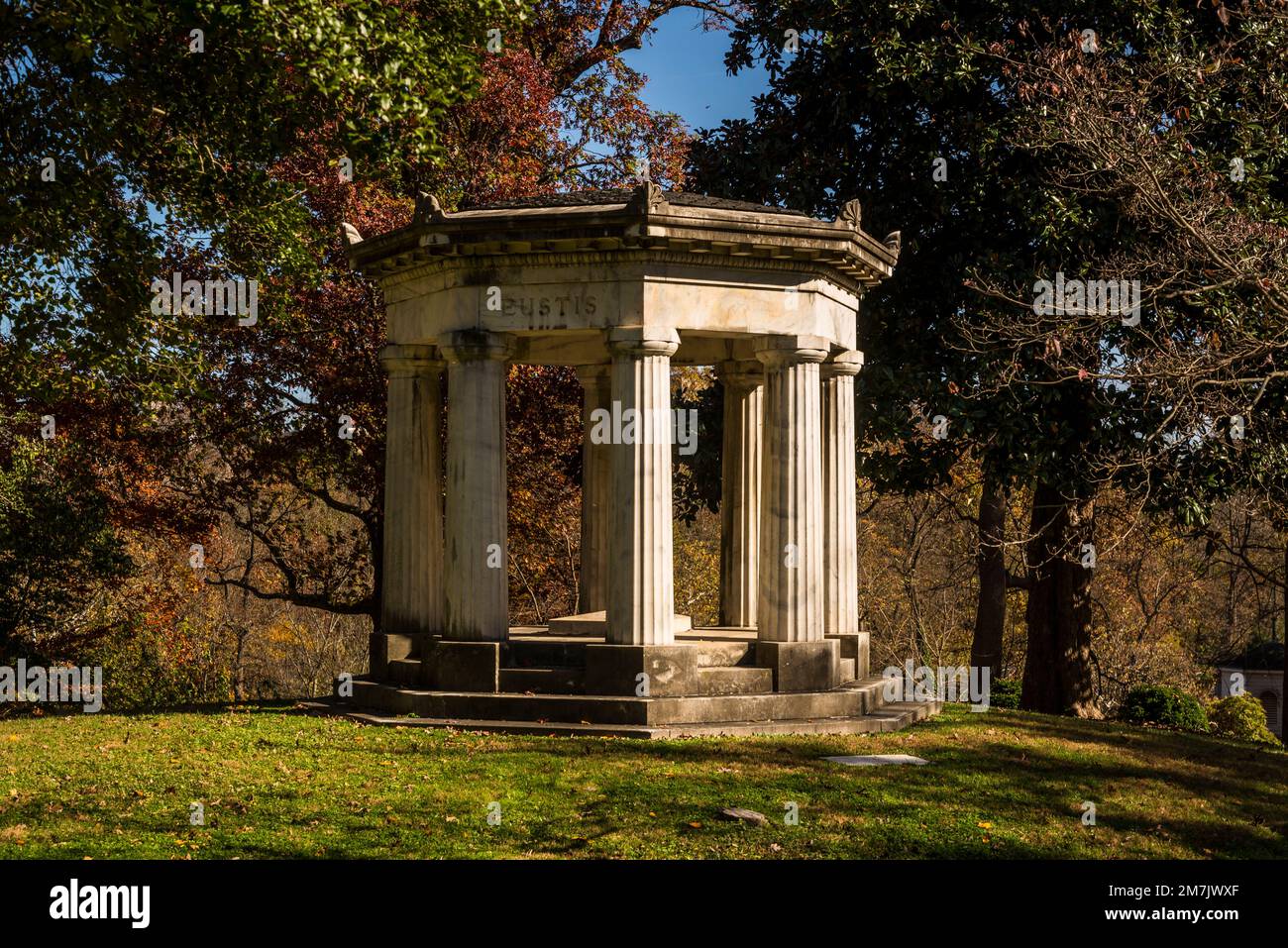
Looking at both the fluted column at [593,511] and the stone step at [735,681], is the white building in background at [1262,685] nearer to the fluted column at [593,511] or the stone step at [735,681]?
the fluted column at [593,511]

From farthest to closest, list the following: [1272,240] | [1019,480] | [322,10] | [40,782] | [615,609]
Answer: [1019,480]
[1272,240]
[615,609]
[322,10]
[40,782]

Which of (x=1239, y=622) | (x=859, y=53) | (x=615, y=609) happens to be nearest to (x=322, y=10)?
(x=615, y=609)

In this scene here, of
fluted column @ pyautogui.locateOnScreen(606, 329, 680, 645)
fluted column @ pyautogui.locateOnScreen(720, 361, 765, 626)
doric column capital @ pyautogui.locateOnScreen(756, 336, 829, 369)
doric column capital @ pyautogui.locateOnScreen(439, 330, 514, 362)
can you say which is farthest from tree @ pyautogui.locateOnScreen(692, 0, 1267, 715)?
doric column capital @ pyautogui.locateOnScreen(439, 330, 514, 362)

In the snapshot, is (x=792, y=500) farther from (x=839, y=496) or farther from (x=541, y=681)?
(x=541, y=681)

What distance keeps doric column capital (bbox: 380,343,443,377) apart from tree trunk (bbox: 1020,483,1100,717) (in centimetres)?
1188

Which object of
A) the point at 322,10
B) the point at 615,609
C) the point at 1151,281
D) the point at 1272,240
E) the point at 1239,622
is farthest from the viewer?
A: the point at 1239,622

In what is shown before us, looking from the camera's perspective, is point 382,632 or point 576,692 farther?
point 382,632

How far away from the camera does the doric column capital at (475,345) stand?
17.0 meters

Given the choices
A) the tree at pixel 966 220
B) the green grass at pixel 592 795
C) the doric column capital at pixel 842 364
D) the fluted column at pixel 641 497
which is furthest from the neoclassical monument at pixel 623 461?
the tree at pixel 966 220

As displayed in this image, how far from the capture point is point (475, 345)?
17.0 m

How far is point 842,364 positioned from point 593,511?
5144 millimetres

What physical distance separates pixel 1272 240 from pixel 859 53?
8.23 meters

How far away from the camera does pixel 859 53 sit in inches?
915

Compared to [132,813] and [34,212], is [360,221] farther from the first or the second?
[132,813]
